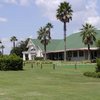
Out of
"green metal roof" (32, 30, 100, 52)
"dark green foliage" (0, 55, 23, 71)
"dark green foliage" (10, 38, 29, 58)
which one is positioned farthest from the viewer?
"dark green foliage" (10, 38, 29, 58)

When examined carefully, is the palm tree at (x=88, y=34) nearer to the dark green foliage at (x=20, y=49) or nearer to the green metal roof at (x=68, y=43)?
the green metal roof at (x=68, y=43)

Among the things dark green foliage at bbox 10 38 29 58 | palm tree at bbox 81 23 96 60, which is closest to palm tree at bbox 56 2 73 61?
palm tree at bbox 81 23 96 60

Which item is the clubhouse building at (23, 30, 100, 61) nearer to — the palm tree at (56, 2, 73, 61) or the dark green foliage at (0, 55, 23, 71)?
the palm tree at (56, 2, 73, 61)

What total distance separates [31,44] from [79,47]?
82.9ft

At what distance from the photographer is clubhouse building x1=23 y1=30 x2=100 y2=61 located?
93312 millimetres

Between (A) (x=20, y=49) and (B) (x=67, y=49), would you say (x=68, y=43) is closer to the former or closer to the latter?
(B) (x=67, y=49)

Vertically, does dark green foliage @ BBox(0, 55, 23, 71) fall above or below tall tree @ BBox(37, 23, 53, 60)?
below

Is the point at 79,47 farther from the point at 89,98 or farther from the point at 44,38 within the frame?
the point at 89,98

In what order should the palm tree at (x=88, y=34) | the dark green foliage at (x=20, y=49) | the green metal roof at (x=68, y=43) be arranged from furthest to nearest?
1. the dark green foliage at (x=20, y=49)
2. the green metal roof at (x=68, y=43)
3. the palm tree at (x=88, y=34)

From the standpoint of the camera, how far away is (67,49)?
319 ft

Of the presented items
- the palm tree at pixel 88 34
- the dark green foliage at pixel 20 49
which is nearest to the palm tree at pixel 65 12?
the palm tree at pixel 88 34

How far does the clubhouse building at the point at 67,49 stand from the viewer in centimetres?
9331

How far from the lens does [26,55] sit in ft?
396

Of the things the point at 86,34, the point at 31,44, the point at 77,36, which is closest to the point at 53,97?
the point at 86,34
